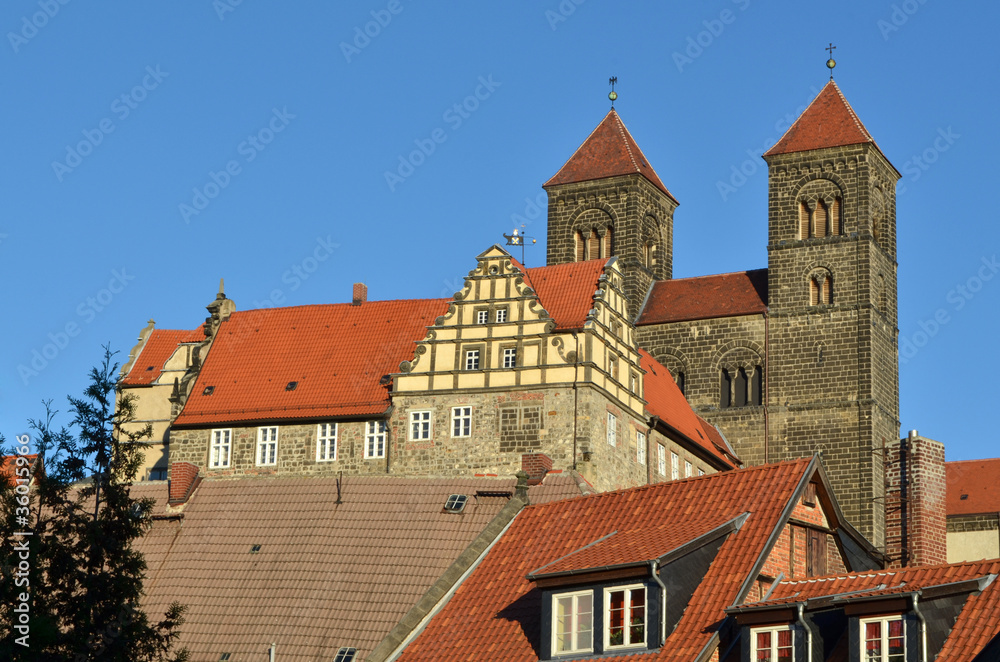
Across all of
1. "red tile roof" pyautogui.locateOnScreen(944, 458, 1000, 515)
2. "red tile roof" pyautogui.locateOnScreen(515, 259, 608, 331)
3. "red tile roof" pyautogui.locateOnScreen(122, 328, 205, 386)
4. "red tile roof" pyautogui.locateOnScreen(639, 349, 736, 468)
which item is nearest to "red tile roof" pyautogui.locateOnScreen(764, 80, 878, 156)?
"red tile roof" pyautogui.locateOnScreen(639, 349, 736, 468)

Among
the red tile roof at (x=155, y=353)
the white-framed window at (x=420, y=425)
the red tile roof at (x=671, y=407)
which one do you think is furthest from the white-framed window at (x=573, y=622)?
the red tile roof at (x=155, y=353)

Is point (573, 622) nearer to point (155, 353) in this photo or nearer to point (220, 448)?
point (220, 448)

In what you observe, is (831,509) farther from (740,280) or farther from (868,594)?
(740,280)

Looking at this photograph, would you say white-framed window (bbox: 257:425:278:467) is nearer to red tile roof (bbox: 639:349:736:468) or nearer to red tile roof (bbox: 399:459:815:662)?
red tile roof (bbox: 639:349:736:468)

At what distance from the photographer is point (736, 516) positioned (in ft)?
100

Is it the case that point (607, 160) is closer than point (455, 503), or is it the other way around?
point (455, 503)

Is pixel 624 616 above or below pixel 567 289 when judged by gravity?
below

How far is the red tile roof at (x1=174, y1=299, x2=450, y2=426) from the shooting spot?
59.4m

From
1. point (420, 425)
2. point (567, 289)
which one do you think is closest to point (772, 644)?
point (420, 425)

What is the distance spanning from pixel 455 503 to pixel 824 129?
39.2 metres

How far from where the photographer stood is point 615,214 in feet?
263

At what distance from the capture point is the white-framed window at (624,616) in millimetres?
28578

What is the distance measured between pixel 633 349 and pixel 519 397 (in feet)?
16.8

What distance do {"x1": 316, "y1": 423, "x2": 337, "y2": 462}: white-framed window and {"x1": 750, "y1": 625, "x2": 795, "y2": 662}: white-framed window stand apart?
3231cm
